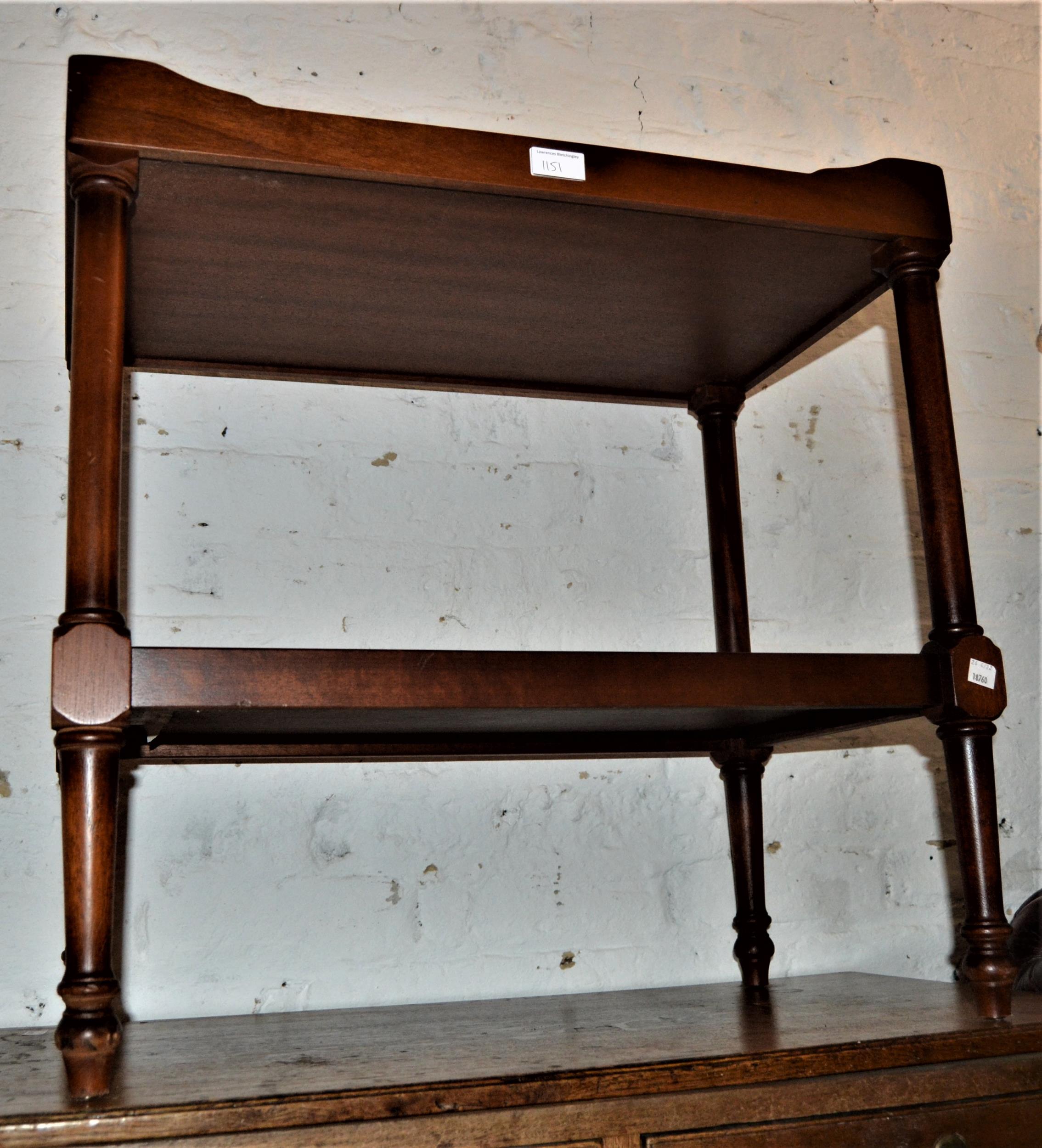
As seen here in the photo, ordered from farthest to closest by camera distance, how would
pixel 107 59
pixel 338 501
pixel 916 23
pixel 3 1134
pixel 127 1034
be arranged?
pixel 916 23, pixel 338 501, pixel 127 1034, pixel 107 59, pixel 3 1134

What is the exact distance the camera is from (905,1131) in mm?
1106

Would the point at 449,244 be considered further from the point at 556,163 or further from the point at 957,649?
the point at 957,649

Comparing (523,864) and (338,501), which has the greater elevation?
(338,501)

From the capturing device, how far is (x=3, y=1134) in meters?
0.87

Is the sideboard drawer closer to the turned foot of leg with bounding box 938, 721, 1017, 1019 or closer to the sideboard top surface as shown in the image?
the turned foot of leg with bounding box 938, 721, 1017, 1019

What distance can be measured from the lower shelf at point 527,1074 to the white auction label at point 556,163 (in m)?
0.88

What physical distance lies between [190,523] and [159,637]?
175 mm

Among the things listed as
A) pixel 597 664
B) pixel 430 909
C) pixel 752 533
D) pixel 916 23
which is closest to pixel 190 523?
pixel 430 909

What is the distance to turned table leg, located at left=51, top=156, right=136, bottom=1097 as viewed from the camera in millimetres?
978

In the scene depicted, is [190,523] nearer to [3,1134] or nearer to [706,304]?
[706,304]

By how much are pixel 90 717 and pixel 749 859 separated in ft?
3.56

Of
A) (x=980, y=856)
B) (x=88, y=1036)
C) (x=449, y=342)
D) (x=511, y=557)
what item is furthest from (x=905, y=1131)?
(x=449, y=342)

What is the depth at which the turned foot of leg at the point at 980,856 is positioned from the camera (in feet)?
4.09

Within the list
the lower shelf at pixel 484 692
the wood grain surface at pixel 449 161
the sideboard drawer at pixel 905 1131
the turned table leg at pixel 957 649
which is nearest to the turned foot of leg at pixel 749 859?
the lower shelf at pixel 484 692
